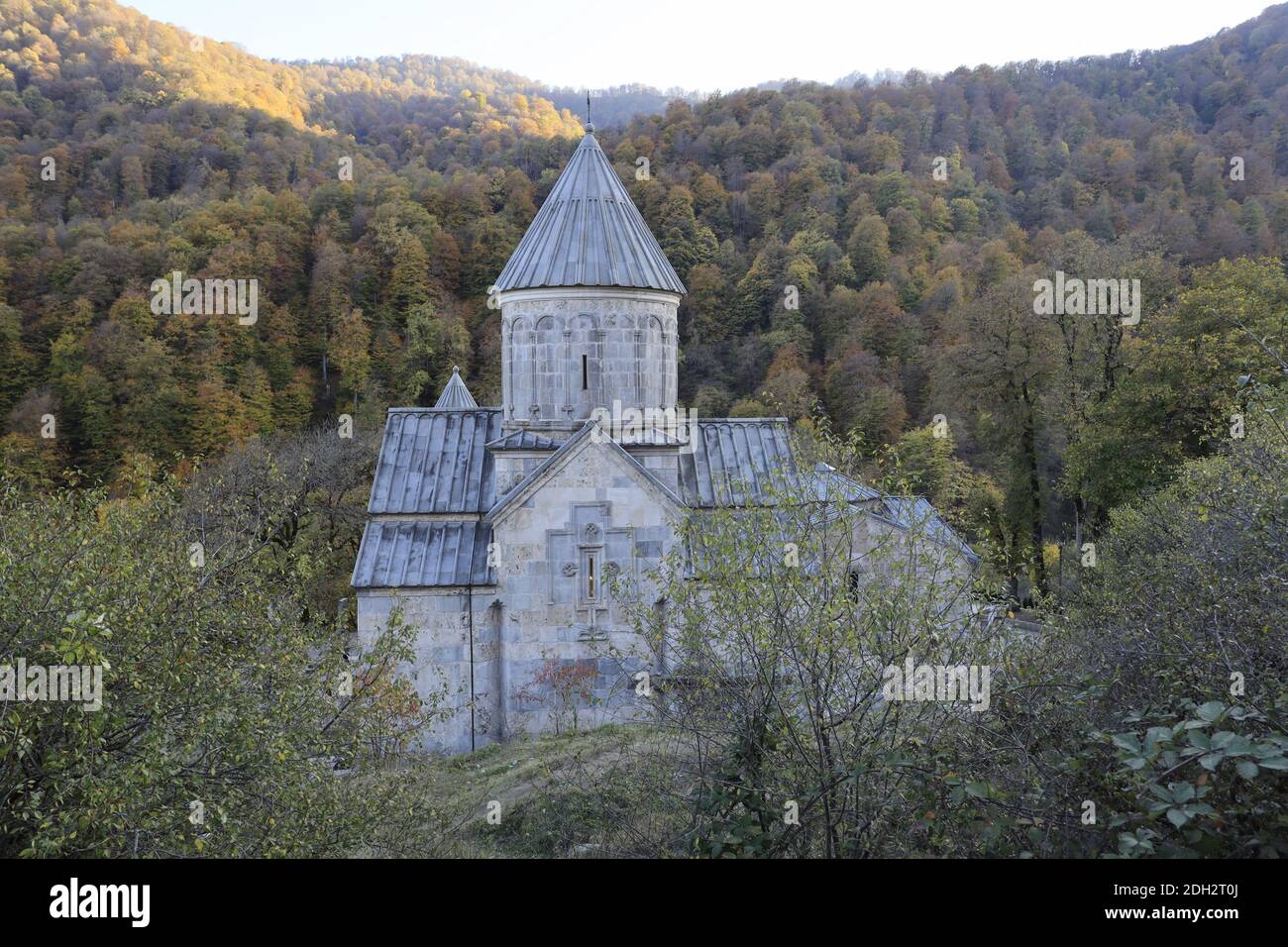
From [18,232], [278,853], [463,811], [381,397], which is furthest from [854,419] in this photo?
[18,232]

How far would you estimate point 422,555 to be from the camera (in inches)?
535

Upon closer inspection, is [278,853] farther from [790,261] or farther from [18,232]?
[18,232]

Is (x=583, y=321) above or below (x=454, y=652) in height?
above

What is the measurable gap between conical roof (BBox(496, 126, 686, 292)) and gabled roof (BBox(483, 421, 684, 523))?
2.42 metres

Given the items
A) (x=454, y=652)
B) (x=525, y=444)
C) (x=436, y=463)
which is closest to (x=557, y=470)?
(x=525, y=444)

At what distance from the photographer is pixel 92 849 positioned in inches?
189

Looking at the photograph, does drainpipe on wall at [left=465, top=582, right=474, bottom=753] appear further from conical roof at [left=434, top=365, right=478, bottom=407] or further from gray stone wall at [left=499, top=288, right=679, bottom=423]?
conical roof at [left=434, top=365, right=478, bottom=407]

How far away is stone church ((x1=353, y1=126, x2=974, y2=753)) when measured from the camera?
1324 cm

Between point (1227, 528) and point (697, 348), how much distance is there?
32.9m

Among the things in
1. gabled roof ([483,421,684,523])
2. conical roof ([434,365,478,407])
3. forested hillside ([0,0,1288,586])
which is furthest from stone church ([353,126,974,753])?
forested hillside ([0,0,1288,586])

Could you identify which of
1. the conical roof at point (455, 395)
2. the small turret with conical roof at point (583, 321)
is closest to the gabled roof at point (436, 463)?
the small turret with conical roof at point (583, 321)

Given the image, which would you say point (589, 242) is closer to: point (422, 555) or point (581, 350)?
point (581, 350)

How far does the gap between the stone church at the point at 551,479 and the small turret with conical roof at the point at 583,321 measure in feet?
0.08

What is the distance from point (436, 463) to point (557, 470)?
233 centimetres
